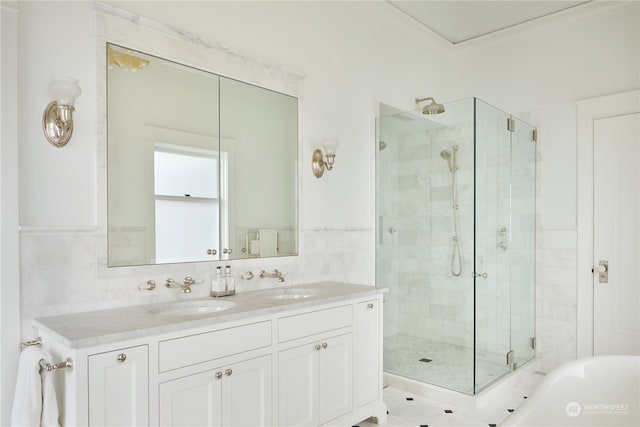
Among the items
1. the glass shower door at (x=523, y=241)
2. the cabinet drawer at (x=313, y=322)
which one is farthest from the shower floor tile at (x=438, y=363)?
the cabinet drawer at (x=313, y=322)

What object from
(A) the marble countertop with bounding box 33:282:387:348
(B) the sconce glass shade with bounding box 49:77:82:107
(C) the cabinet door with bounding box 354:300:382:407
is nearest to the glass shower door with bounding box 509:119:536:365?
(C) the cabinet door with bounding box 354:300:382:407

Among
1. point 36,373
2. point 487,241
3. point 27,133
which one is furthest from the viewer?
point 487,241

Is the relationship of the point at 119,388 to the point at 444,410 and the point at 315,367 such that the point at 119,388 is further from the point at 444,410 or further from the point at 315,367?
the point at 444,410

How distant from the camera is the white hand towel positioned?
1661 millimetres

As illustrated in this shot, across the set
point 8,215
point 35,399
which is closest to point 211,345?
point 35,399

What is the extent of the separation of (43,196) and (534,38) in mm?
4019

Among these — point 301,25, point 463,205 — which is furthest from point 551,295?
point 301,25

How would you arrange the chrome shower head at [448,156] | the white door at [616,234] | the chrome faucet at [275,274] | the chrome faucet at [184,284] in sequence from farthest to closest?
1. the white door at [616,234]
2. the chrome shower head at [448,156]
3. the chrome faucet at [275,274]
4. the chrome faucet at [184,284]

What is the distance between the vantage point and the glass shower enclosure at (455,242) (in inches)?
127

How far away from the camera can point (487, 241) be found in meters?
3.32

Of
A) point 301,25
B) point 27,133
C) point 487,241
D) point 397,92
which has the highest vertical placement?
point 301,25

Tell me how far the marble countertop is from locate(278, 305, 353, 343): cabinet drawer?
0.06 meters

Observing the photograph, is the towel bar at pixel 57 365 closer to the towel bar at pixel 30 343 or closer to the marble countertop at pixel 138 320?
the marble countertop at pixel 138 320

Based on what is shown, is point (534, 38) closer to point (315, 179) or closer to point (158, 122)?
point (315, 179)
